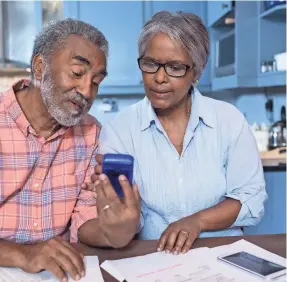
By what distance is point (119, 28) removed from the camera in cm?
360

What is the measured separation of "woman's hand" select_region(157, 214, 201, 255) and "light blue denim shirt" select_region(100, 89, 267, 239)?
0.45 feet

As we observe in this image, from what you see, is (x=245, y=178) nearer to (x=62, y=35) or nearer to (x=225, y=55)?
(x=62, y=35)

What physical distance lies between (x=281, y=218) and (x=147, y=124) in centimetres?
140

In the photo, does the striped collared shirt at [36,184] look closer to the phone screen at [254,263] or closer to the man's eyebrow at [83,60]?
the man's eyebrow at [83,60]

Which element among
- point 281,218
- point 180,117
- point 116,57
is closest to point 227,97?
point 116,57

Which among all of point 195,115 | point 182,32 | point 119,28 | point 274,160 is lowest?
point 274,160

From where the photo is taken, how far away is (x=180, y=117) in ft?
4.62

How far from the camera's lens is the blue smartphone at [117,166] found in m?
0.95

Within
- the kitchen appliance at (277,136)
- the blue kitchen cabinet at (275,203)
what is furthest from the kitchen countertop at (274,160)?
the kitchen appliance at (277,136)

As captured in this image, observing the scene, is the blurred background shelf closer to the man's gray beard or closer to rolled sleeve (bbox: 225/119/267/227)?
rolled sleeve (bbox: 225/119/267/227)

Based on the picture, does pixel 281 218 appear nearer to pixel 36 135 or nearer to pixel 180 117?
pixel 180 117

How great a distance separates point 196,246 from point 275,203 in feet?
4.91

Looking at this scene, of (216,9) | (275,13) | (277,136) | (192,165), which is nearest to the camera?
(192,165)

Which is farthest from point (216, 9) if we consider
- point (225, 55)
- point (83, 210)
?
point (83, 210)
